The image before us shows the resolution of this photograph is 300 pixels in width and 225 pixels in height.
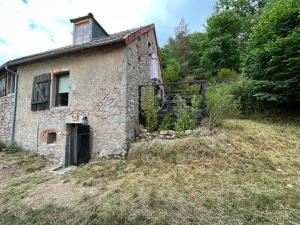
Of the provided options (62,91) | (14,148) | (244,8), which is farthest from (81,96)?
(244,8)

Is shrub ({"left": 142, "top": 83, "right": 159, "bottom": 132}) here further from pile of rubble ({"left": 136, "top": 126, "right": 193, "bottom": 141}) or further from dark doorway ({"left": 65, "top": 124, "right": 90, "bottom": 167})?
dark doorway ({"left": 65, "top": 124, "right": 90, "bottom": 167})

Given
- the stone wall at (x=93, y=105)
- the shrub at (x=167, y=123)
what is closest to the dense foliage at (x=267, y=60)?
the shrub at (x=167, y=123)

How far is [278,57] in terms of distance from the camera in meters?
7.39

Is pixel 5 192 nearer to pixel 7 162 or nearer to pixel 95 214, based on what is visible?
pixel 7 162

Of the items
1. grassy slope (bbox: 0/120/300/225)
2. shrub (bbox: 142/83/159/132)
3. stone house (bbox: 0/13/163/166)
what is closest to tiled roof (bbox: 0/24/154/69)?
stone house (bbox: 0/13/163/166)

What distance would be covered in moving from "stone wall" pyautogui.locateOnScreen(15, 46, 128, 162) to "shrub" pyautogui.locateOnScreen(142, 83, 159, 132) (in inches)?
33.0

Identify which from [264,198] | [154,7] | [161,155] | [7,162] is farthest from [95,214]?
[154,7]

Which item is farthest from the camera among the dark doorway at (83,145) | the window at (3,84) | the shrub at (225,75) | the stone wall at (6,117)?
the shrub at (225,75)

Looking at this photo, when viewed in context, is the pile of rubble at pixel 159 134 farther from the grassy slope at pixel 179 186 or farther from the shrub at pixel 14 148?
the shrub at pixel 14 148

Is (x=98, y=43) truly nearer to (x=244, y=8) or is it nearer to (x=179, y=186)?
(x=179, y=186)

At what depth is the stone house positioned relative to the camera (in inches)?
241

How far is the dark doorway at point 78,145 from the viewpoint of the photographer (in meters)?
6.07

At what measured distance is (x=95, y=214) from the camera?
3.12 m

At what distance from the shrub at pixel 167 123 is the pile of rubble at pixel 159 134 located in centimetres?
25
